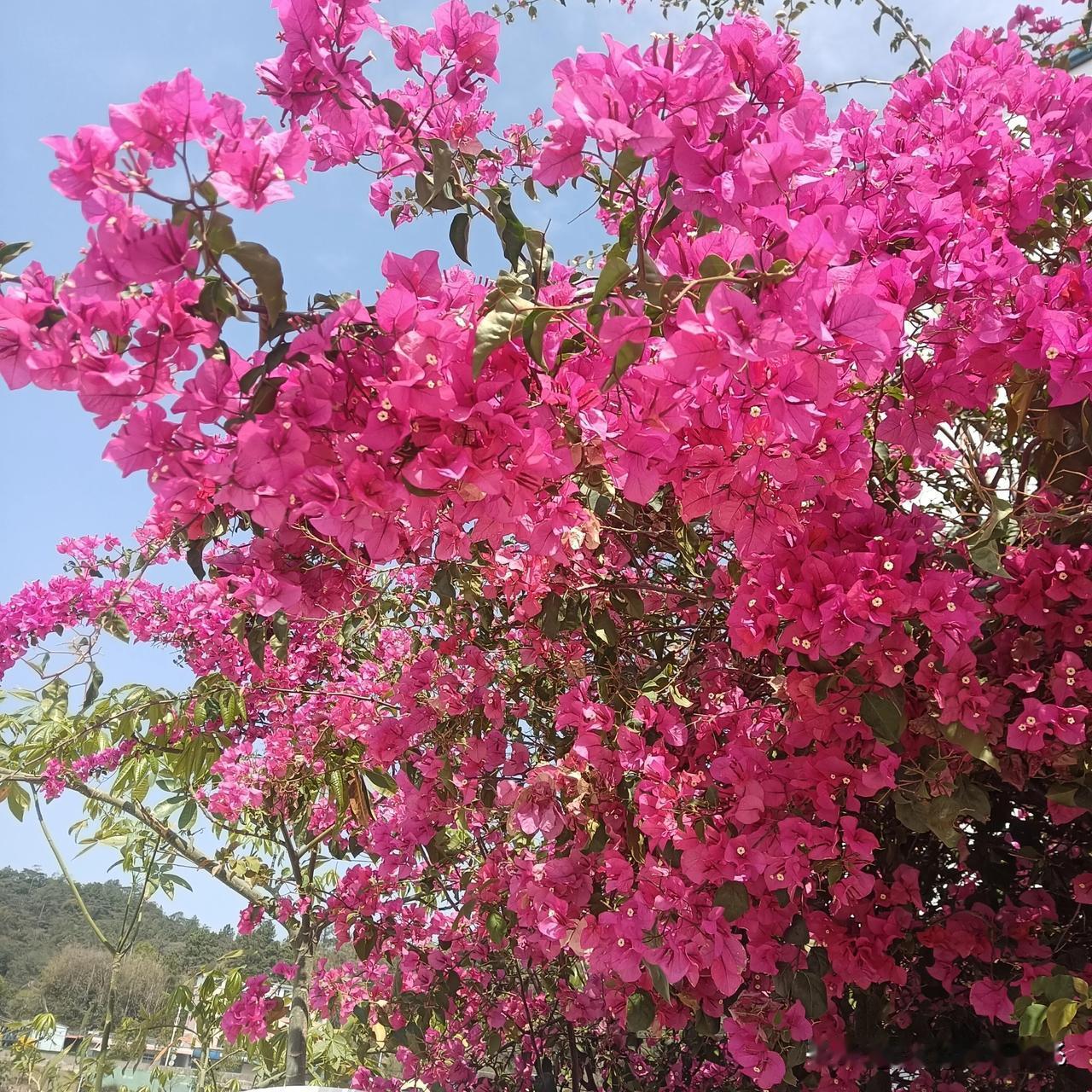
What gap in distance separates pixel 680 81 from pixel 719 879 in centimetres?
107

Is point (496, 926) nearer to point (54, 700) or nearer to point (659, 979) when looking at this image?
point (659, 979)

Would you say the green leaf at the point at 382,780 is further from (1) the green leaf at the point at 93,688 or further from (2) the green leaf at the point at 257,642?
(1) the green leaf at the point at 93,688

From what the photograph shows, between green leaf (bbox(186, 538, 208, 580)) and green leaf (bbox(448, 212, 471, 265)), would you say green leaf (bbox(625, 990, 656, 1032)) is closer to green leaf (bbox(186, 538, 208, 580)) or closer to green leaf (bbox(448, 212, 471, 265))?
green leaf (bbox(186, 538, 208, 580))

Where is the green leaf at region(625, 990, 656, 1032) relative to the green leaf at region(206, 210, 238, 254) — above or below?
below

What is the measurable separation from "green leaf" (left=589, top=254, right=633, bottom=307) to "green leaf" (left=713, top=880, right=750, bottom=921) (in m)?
0.89

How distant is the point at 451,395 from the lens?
828 mm

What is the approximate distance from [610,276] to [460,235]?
0.43 m

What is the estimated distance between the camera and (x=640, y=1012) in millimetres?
1392

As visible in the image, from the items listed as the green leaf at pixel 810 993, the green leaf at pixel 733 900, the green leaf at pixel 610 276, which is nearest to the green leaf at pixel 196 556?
the green leaf at pixel 610 276

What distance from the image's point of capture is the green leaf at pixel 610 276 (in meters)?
0.78

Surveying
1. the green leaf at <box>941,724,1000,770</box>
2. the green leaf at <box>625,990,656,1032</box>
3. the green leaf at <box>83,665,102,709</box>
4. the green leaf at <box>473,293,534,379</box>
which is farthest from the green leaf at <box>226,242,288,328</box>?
the green leaf at <box>83,665,102,709</box>

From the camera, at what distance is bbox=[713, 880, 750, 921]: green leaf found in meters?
1.22

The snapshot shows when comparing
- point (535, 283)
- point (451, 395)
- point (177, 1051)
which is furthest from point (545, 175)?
point (177, 1051)

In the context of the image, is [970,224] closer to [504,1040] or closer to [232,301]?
[232,301]
